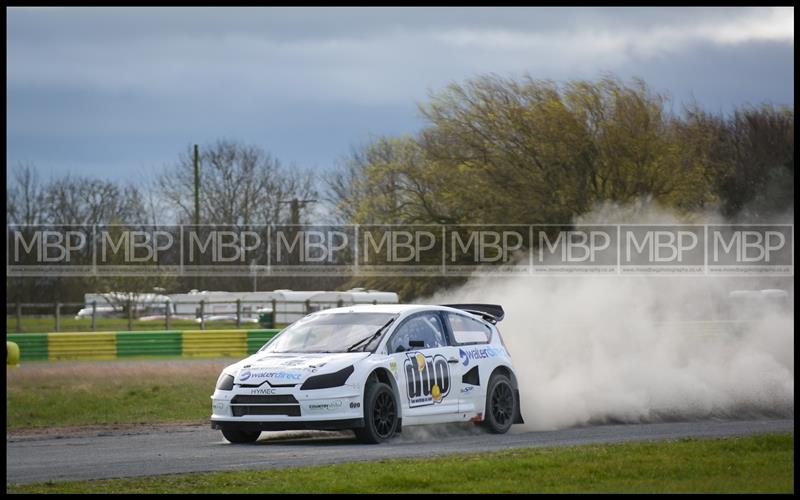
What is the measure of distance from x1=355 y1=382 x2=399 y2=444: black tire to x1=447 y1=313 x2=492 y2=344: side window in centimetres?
163

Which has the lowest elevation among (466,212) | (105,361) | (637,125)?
(105,361)

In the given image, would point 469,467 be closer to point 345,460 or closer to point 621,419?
point 345,460

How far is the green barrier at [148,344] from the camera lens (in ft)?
123

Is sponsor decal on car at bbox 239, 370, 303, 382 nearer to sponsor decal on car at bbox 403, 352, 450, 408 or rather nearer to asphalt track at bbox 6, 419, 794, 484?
asphalt track at bbox 6, 419, 794, 484

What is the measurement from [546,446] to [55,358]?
25.0 metres

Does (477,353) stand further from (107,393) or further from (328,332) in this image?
(107,393)

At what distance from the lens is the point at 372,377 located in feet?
47.2

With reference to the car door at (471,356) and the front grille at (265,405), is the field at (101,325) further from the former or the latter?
the front grille at (265,405)

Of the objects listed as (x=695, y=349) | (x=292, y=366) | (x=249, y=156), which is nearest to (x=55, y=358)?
(x=695, y=349)

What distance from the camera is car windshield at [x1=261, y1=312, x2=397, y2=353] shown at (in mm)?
14945

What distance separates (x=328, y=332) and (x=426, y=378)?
4.11 ft

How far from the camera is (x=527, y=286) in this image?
939 inches

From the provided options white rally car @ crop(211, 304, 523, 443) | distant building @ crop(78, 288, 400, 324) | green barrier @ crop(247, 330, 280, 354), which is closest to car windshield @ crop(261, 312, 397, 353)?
white rally car @ crop(211, 304, 523, 443)

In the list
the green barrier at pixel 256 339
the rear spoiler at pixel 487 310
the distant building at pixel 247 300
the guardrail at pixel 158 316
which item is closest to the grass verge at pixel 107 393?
the green barrier at pixel 256 339
